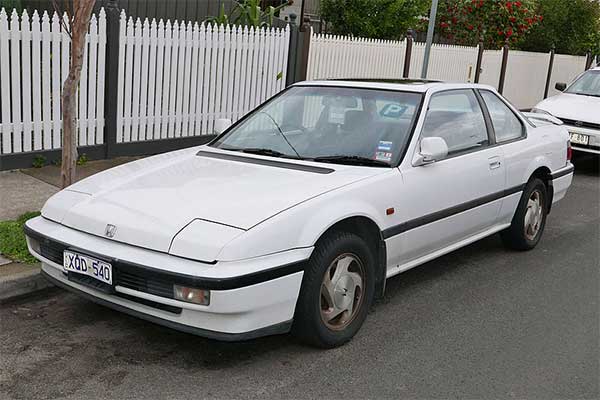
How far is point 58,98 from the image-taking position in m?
8.01

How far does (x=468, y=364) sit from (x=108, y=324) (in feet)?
7.14

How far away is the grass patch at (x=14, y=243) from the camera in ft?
16.7

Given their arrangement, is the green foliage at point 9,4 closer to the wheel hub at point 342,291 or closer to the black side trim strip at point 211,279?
the black side trim strip at point 211,279

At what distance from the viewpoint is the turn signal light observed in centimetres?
351

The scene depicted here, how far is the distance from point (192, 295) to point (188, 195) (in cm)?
71

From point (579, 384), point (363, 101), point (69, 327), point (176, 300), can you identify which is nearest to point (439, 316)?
point (579, 384)

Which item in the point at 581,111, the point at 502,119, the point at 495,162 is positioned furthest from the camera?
the point at 581,111

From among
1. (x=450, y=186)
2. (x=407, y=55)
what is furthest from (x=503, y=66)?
(x=450, y=186)

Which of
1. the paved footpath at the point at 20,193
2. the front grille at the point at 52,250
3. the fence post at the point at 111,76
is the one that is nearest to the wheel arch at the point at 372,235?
the front grille at the point at 52,250

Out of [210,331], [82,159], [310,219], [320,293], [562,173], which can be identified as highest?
[310,219]

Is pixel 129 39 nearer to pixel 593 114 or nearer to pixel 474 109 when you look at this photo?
pixel 474 109

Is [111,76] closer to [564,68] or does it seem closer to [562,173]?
[562,173]

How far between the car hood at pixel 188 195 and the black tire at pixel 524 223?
2113mm

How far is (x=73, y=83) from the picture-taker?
Answer: 18.0 feet
